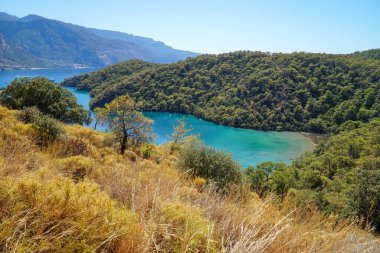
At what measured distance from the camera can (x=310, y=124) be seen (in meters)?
82.2

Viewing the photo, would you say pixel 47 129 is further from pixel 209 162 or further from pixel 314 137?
pixel 314 137

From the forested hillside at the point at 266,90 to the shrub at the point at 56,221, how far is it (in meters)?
83.7

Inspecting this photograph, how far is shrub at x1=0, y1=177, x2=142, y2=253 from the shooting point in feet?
4.89

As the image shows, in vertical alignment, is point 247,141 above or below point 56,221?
below

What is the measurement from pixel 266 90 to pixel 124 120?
285ft

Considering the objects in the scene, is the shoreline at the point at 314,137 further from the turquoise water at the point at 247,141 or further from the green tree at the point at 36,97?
the green tree at the point at 36,97

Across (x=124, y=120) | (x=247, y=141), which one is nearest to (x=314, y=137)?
(x=247, y=141)

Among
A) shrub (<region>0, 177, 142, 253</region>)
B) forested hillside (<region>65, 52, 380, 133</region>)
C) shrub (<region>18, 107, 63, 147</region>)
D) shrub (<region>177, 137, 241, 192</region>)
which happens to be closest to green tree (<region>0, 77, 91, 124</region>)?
shrub (<region>177, 137, 241, 192</region>)

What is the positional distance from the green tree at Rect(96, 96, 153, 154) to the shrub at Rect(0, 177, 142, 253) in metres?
17.9

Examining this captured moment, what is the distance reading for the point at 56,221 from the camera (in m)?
1.70

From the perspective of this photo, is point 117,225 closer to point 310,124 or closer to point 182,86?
point 310,124

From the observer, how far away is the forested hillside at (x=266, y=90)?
84812 mm

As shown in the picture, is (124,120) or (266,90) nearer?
(124,120)

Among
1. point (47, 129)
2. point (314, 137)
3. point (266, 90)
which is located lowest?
point (314, 137)
